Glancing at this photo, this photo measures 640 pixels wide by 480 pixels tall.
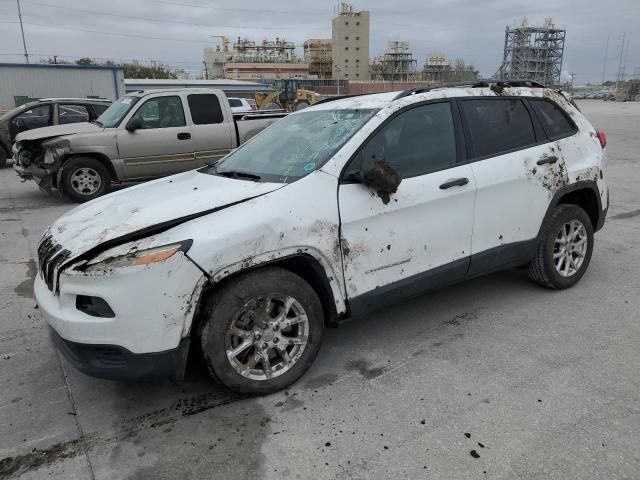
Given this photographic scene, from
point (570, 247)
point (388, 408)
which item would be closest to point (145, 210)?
point (388, 408)

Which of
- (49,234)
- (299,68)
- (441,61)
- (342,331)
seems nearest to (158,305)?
(49,234)

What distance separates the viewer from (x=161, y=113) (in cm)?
932

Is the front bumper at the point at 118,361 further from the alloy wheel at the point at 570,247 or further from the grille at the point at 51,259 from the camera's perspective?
the alloy wheel at the point at 570,247

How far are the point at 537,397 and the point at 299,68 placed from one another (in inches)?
4288

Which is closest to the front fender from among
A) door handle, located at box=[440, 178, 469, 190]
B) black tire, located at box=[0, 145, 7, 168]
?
door handle, located at box=[440, 178, 469, 190]

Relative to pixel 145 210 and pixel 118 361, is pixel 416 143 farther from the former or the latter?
pixel 118 361

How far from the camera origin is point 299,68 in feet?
346

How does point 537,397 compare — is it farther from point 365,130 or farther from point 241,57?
point 241,57

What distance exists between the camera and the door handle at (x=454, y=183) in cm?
358

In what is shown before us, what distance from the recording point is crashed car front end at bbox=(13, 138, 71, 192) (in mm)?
8703

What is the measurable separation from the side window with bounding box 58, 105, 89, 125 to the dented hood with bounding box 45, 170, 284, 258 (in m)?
9.74

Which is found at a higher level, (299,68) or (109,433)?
(299,68)

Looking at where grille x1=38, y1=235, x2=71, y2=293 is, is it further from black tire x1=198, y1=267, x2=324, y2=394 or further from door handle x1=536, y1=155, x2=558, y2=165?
door handle x1=536, y1=155, x2=558, y2=165

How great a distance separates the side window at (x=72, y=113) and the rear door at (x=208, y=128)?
4.06 m
